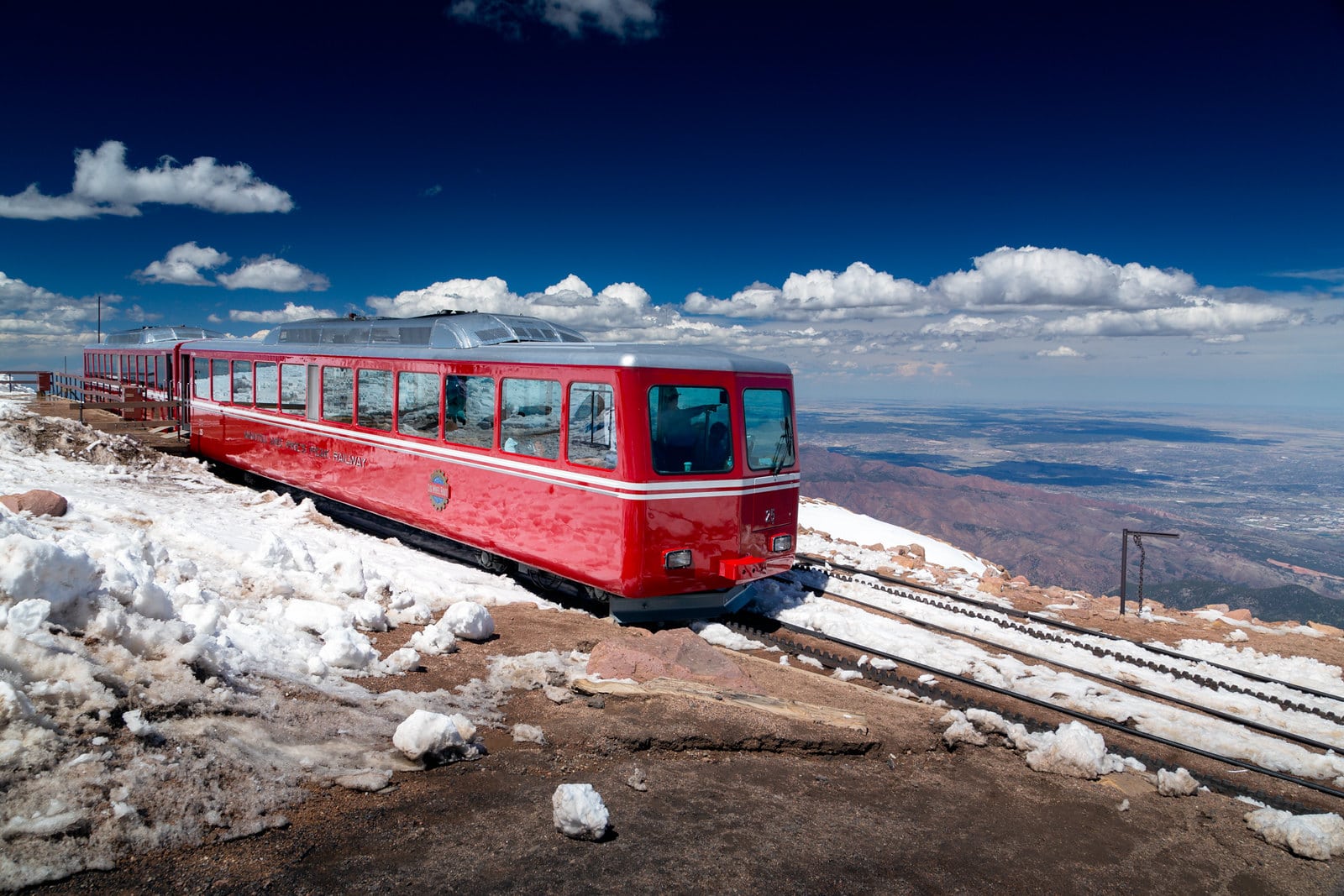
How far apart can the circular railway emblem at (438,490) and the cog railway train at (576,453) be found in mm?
36

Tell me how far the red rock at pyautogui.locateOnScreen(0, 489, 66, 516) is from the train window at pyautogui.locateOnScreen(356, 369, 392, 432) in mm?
3808

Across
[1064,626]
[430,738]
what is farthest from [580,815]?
[1064,626]

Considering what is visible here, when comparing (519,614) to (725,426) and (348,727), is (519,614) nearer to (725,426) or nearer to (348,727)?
(725,426)

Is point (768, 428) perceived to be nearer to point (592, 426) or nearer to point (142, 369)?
point (592, 426)

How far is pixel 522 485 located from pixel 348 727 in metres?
4.46

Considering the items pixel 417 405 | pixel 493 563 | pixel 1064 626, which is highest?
pixel 417 405

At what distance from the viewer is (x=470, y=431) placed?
9477 mm

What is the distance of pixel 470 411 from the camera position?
31.1 feet

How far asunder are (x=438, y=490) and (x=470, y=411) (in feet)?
4.27

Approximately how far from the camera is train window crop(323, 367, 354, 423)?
11.8 meters

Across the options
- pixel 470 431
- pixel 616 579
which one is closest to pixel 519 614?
pixel 616 579

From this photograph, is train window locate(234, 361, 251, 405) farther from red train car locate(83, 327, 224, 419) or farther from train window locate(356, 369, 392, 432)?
train window locate(356, 369, 392, 432)

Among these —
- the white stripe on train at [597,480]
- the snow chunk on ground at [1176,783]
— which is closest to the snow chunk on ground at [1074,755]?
the snow chunk on ground at [1176,783]

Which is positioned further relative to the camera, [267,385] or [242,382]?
[242,382]
